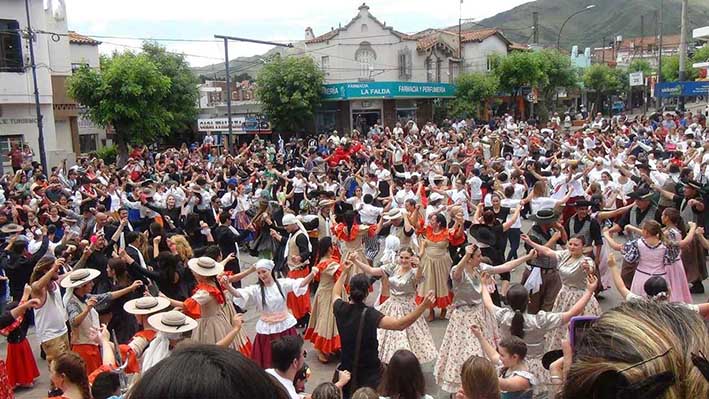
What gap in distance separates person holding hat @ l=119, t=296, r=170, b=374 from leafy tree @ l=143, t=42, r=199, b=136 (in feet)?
94.6

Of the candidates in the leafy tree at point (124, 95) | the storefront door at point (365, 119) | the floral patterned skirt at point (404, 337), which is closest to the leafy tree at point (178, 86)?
the leafy tree at point (124, 95)

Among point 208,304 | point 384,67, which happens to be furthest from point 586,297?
point 384,67

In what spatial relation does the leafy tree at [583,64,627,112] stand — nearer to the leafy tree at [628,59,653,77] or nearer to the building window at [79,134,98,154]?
the leafy tree at [628,59,653,77]

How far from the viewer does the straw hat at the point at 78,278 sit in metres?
6.50

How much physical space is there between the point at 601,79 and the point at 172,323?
57.5 metres

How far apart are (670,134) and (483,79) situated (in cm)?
2075

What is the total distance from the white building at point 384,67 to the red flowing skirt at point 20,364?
102ft

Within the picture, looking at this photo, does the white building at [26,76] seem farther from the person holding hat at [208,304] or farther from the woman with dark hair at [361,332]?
the woman with dark hair at [361,332]

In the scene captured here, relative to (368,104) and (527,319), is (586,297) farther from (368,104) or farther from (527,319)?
(368,104)

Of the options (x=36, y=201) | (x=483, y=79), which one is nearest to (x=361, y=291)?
(x=36, y=201)

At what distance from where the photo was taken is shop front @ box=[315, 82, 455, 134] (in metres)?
37.7

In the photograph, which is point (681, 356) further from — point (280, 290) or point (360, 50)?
point (360, 50)

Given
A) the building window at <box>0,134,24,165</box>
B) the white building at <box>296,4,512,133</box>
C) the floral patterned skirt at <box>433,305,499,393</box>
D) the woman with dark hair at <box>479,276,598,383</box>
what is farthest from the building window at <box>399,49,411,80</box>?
the woman with dark hair at <box>479,276,598,383</box>

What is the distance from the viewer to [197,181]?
43.4ft
